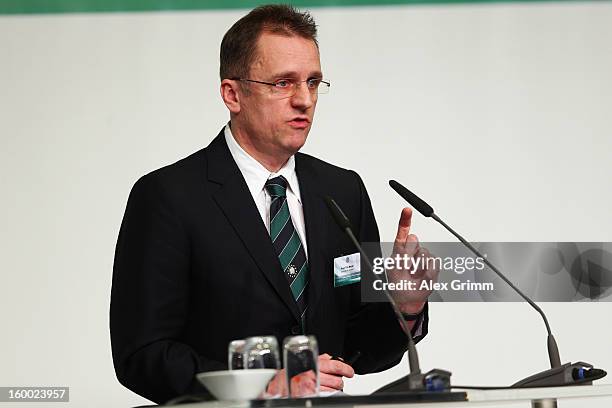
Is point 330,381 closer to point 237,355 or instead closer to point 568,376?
point 237,355

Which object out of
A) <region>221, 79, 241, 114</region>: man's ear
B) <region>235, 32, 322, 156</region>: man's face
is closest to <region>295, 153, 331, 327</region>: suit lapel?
<region>235, 32, 322, 156</region>: man's face

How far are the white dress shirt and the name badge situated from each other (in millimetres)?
113

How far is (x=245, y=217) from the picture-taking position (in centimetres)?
286

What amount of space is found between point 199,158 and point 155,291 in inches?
19.5

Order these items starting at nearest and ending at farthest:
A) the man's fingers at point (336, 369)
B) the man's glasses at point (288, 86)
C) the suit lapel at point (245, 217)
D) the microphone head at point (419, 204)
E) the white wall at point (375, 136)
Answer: the man's fingers at point (336, 369) < the microphone head at point (419, 204) < the suit lapel at point (245, 217) < the man's glasses at point (288, 86) < the white wall at point (375, 136)

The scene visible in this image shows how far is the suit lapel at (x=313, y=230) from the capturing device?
112 inches

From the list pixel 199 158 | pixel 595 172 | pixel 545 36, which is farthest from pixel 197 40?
pixel 595 172

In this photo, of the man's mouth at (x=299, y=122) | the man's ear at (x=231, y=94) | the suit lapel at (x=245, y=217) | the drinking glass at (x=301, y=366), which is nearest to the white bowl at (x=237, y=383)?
the drinking glass at (x=301, y=366)

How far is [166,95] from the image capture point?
400 centimetres

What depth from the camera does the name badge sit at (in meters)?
2.86

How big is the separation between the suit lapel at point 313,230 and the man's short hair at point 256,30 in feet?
1.18

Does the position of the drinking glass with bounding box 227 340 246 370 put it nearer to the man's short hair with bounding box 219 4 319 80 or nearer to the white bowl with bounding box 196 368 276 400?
the white bowl with bounding box 196 368 276 400

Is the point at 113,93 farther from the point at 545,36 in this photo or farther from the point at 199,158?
the point at 545,36

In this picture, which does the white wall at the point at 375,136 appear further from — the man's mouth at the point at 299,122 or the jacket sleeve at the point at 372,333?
the man's mouth at the point at 299,122
